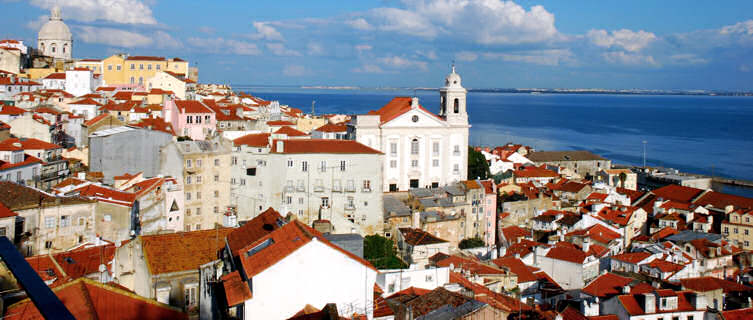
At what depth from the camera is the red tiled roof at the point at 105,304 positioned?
26.1 feet

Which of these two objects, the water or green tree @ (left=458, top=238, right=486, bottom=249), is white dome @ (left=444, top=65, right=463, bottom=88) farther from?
the water

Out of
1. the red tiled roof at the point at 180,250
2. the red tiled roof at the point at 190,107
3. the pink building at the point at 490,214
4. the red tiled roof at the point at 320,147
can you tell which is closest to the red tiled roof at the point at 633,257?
the pink building at the point at 490,214

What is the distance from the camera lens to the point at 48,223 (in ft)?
60.9

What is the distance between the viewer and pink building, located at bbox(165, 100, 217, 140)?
113 ft

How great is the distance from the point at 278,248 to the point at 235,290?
1.05m

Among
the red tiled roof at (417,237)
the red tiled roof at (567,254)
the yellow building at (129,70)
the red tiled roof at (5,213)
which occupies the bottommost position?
the red tiled roof at (567,254)

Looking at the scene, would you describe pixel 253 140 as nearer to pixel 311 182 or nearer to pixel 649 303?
pixel 311 182

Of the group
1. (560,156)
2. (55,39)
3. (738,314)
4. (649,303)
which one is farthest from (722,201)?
(55,39)

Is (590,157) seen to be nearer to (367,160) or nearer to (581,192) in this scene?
(581,192)

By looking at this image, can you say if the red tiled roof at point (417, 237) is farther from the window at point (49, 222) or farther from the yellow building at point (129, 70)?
the yellow building at point (129, 70)

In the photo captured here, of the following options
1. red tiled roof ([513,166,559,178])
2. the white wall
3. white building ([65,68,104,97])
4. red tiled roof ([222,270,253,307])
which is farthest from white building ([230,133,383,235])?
white building ([65,68,104,97])

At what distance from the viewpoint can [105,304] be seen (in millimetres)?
8266

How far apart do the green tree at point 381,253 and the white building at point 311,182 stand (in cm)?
133

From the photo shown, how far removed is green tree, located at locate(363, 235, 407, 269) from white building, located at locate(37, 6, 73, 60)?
52885mm
